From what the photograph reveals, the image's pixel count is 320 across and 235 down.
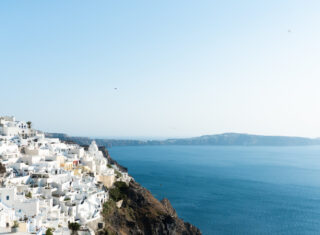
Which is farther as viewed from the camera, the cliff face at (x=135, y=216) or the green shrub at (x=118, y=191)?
the green shrub at (x=118, y=191)

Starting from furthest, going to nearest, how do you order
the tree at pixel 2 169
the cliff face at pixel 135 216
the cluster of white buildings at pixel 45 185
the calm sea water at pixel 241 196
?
the calm sea water at pixel 241 196 → the cliff face at pixel 135 216 → the tree at pixel 2 169 → the cluster of white buildings at pixel 45 185

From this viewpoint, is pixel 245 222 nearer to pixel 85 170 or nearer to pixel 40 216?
pixel 85 170

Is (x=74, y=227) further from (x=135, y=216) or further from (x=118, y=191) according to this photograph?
(x=118, y=191)

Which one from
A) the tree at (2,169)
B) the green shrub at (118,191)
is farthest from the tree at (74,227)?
the green shrub at (118,191)

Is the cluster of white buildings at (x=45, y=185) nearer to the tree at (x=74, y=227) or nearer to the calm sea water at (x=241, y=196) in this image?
the tree at (x=74, y=227)

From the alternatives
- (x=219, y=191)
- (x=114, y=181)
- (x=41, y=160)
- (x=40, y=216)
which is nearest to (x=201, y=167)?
(x=219, y=191)

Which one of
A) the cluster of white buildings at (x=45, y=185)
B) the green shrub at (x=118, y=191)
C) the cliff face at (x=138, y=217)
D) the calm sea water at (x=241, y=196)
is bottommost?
the calm sea water at (x=241, y=196)

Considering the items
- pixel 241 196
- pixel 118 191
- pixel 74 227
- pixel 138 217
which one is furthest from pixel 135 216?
pixel 241 196
